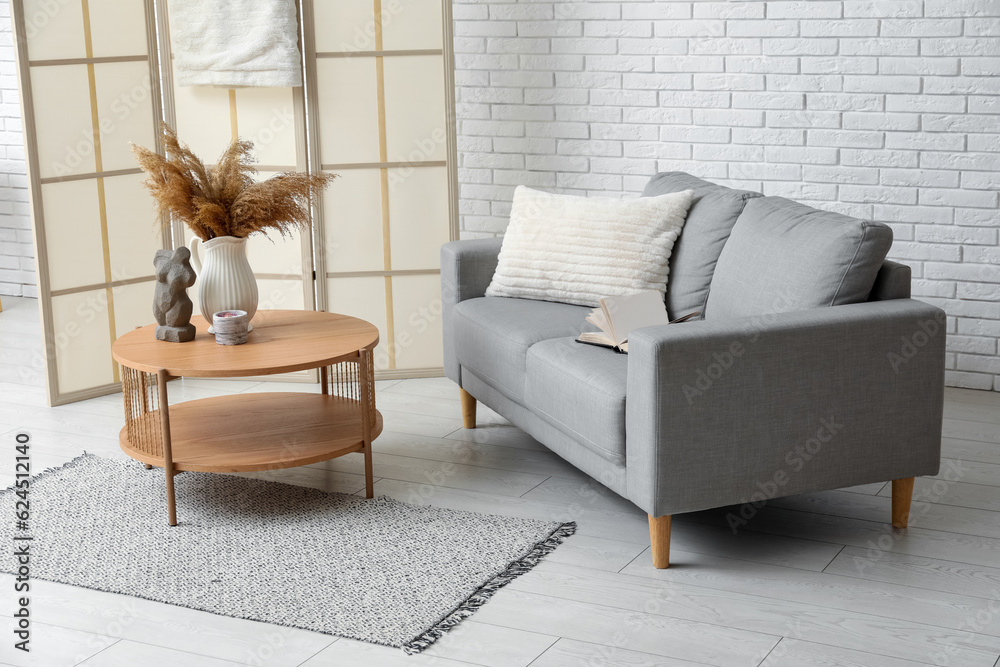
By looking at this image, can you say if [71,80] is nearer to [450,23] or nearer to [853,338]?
[450,23]

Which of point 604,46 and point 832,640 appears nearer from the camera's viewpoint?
point 832,640

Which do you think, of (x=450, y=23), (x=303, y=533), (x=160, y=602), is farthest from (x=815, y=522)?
(x=450, y=23)

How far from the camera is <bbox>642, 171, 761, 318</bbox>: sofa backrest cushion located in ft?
10.7

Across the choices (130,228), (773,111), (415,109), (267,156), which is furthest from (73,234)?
(773,111)

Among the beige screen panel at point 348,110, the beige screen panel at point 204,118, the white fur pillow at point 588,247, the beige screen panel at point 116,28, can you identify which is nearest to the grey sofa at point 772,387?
the white fur pillow at point 588,247

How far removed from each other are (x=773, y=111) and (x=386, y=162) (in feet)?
4.95

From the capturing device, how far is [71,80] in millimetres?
3953

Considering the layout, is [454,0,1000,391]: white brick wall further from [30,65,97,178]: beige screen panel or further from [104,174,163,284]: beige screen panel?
[30,65,97,178]: beige screen panel

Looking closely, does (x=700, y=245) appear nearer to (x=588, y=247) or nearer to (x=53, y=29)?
(x=588, y=247)

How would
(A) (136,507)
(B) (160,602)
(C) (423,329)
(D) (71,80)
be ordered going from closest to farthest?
1. (B) (160,602)
2. (A) (136,507)
3. (D) (71,80)
4. (C) (423,329)

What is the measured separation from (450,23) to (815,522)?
7.47 ft

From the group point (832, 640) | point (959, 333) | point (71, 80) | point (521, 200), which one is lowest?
point (832, 640)

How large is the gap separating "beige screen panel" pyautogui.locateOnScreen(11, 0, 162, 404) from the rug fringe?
2.21 meters

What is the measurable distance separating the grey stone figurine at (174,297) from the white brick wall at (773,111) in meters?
1.81
